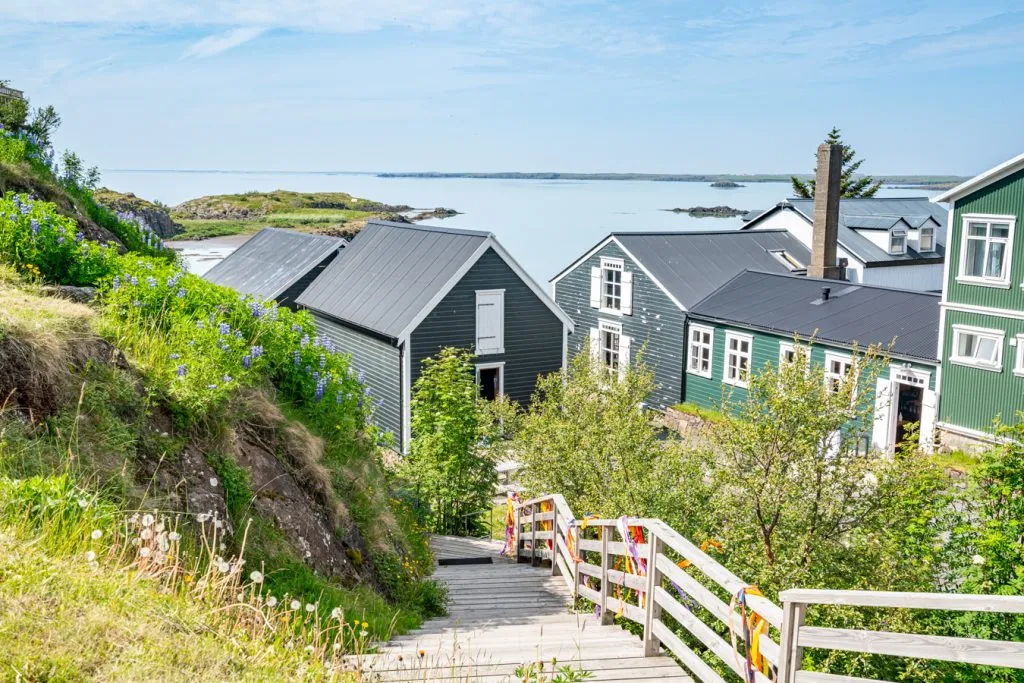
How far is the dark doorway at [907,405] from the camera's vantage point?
23.5 meters

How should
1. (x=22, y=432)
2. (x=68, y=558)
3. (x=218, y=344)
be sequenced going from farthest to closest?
(x=218, y=344), (x=22, y=432), (x=68, y=558)

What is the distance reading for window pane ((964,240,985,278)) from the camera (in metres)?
22.5

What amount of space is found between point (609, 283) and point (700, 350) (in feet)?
16.2

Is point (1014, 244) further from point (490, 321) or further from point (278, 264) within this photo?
point (278, 264)

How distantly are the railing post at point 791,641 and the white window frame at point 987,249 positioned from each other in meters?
20.8

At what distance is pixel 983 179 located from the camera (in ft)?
71.6

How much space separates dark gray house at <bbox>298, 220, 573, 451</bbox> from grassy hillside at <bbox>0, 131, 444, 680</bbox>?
38.8 feet

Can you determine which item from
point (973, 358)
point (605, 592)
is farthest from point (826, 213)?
point (605, 592)

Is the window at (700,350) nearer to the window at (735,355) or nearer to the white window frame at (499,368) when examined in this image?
the window at (735,355)

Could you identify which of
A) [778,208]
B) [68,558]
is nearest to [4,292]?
[68,558]

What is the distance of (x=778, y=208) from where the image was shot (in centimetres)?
3650

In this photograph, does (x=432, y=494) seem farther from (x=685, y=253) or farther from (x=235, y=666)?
(x=685, y=253)

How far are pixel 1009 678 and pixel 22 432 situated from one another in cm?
799

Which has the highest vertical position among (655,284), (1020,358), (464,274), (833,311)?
(464,274)
